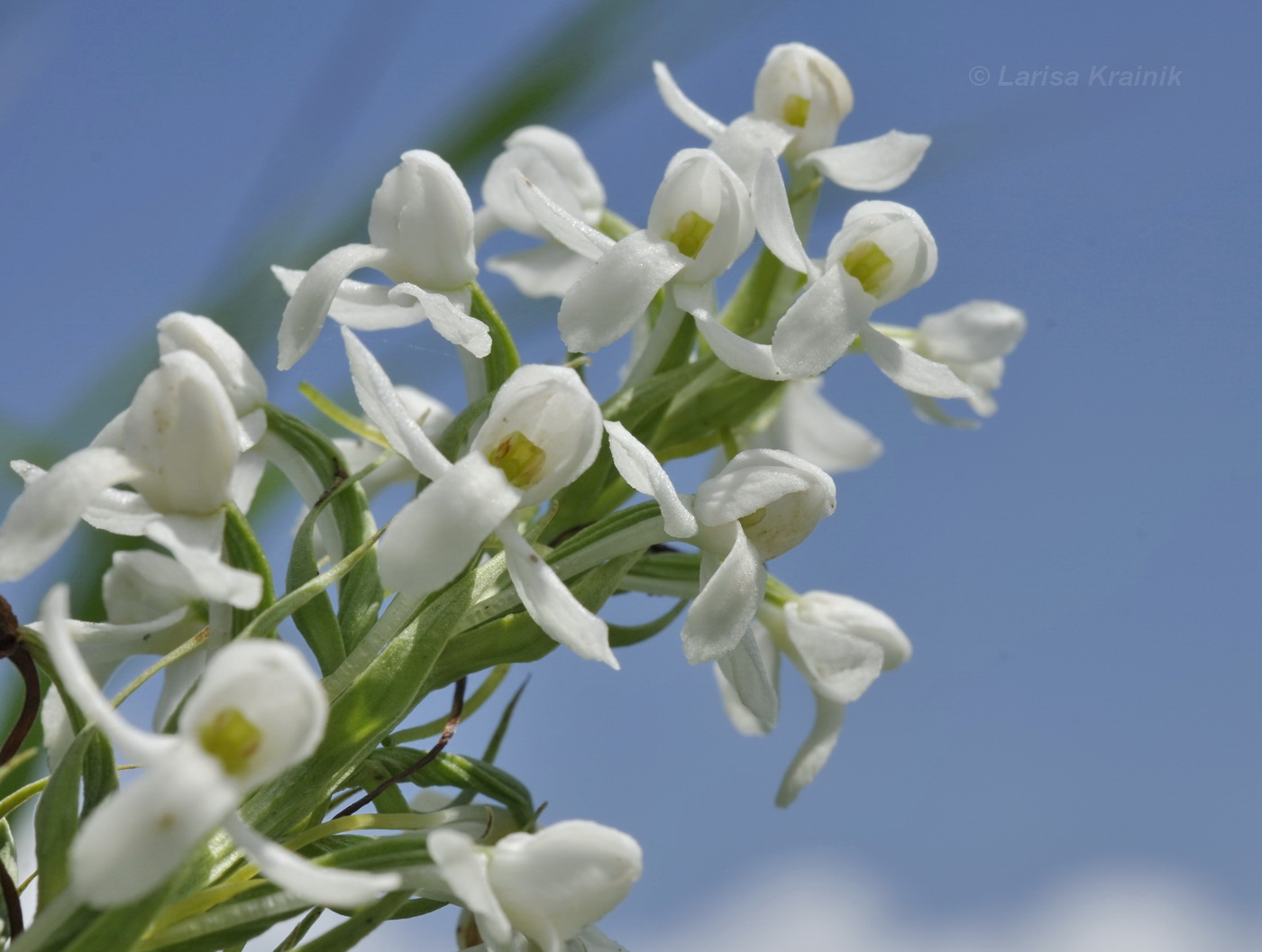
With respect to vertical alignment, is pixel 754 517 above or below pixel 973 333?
below

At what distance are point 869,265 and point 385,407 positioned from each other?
1.75 feet

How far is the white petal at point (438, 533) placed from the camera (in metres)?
0.86

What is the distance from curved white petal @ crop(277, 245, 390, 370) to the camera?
111 centimetres

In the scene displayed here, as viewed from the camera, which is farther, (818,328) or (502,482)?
(818,328)

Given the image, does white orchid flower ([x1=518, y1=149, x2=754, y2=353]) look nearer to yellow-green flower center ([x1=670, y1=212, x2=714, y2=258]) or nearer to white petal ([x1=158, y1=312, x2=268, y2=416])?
yellow-green flower center ([x1=670, y1=212, x2=714, y2=258])

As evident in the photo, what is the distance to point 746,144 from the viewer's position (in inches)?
52.8

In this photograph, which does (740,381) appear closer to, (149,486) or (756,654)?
(756,654)

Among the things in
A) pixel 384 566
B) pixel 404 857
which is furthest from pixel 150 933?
pixel 384 566

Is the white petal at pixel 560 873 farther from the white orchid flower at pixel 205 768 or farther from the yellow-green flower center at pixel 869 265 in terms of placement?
the yellow-green flower center at pixel 869 265

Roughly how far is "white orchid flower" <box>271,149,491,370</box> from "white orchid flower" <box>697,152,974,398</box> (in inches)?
9.4

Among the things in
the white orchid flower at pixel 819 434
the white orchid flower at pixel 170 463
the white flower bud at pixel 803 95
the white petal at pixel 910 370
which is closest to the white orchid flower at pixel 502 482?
the white orchid flower at pixel 170 463

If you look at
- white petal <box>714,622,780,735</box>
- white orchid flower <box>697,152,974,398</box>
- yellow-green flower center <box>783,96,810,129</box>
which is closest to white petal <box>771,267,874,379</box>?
white orchid flower <box>697,152,974,398</box>

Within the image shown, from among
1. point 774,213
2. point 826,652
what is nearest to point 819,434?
point 826,652

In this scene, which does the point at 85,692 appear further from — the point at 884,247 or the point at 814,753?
the point at 814,753
